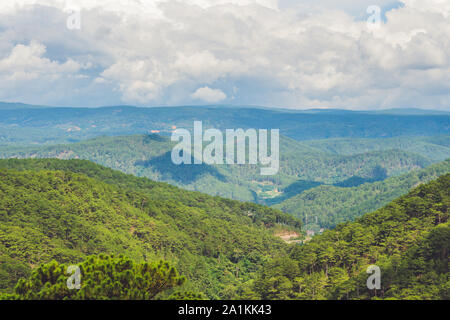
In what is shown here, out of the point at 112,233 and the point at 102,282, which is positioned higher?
the point at 102,282

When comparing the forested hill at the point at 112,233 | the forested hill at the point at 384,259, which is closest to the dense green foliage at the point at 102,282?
the forested hill at the point at 112,233

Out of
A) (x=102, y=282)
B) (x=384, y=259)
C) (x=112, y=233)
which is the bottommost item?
(x=112, y=233)

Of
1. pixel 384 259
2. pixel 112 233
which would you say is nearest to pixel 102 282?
pixel 384 259

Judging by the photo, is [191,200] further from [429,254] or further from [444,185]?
[429,254]

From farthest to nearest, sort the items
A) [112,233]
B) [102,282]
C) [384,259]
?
[112,233] → [384,259] → [102,282]

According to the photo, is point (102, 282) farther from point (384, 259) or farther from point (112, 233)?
point (112, 233)
